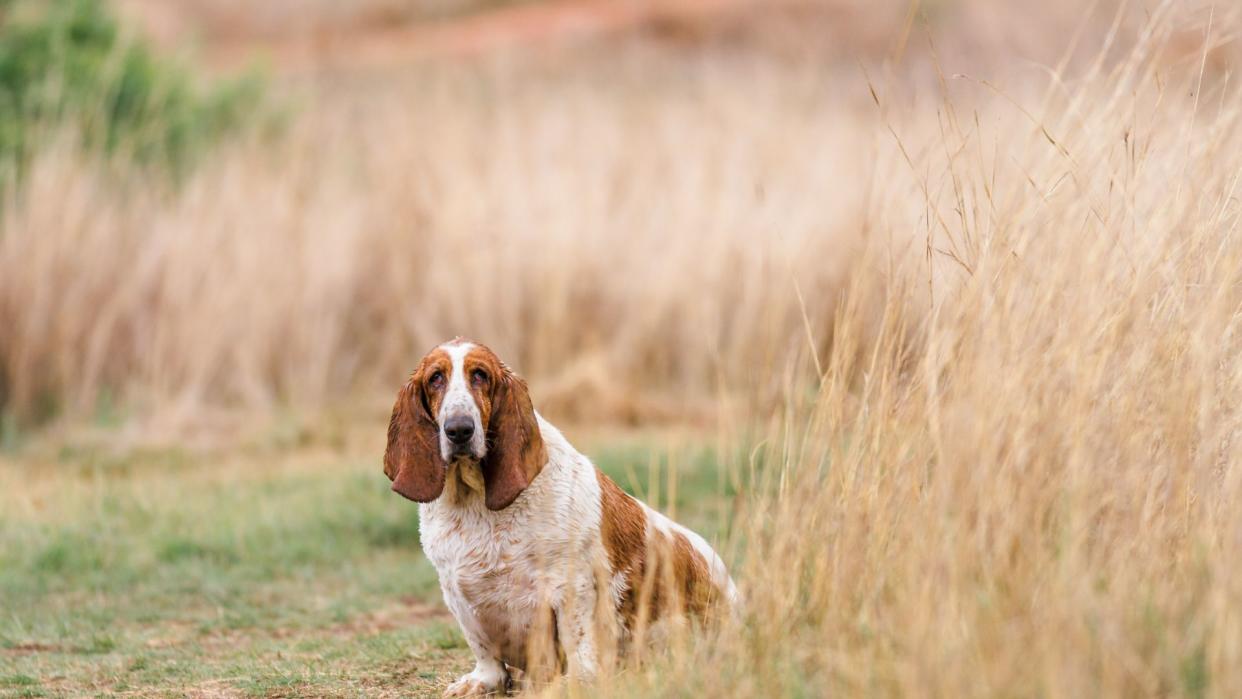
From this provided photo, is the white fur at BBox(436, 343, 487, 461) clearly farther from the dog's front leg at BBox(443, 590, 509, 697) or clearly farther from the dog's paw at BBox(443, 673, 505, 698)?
the dog's paw at BBox(443, 673, 505, 698)

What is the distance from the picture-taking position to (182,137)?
1262cm

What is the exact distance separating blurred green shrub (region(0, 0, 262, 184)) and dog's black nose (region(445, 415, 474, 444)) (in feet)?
24.6

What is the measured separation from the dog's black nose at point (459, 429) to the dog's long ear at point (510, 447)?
0.44 ft

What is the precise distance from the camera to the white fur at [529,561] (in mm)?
4500

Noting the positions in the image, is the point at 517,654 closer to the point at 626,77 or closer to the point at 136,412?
the point at 136,412

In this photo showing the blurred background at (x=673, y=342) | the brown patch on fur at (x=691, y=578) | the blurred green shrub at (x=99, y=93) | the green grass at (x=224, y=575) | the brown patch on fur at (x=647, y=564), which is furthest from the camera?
the blurred green shrub at (x=99, y=93)

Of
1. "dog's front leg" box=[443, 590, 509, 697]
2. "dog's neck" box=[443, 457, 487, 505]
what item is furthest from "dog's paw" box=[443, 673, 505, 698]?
"dog's neck" box=[443, 457, 487, 505]

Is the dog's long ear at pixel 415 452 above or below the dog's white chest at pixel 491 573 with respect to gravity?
above

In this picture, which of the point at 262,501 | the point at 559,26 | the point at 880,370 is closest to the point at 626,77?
the point at 559,26

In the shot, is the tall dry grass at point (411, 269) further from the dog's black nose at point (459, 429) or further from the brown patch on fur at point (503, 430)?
the dog's black nose at point (459, 429)

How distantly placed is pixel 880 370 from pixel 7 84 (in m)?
9.84

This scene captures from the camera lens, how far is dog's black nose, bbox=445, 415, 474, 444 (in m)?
4.37

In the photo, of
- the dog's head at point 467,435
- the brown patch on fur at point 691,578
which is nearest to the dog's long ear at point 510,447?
the dog's head at point 467,435

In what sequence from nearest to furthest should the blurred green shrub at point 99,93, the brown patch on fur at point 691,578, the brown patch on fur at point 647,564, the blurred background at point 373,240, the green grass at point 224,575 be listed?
the brown patch on fur at point 647,564 → the brown patch on fur at point 691,578 → the green grass at point 224,575 → the blurred background at point 373,240 → the blurred green shrub at point 99,93
